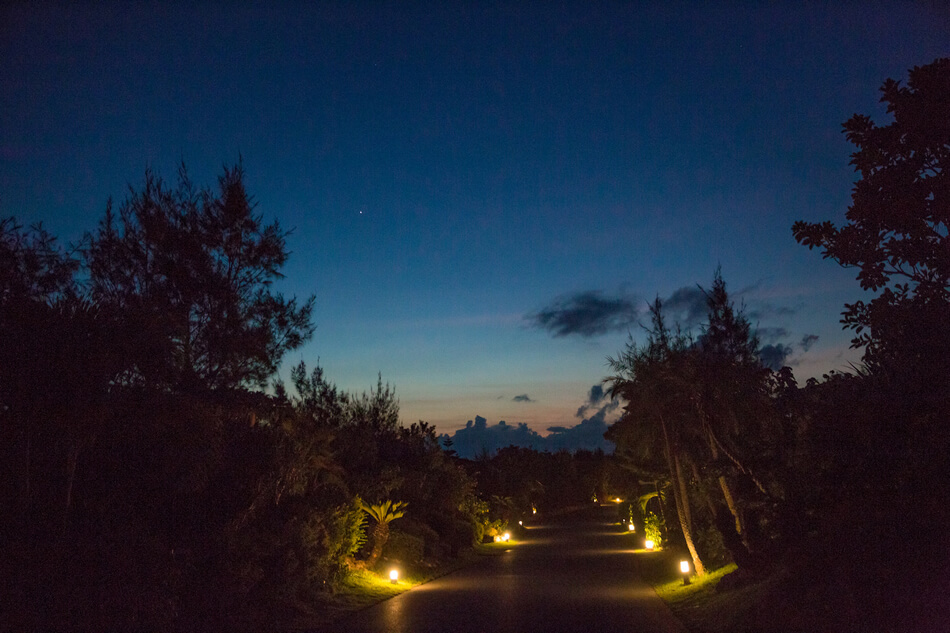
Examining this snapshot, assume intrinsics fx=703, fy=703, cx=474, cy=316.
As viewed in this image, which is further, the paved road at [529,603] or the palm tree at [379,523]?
the palm tree at [379,523]

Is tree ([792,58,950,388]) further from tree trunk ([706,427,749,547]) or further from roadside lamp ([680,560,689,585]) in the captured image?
roadside lamp ([680,560,689,585])

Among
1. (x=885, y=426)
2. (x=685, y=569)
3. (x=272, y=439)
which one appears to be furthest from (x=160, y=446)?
(x=685, y=569)

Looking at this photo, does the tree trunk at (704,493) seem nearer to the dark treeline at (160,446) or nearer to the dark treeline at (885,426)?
the dark treeline at (885,426)

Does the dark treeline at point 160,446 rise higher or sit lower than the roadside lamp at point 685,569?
higher

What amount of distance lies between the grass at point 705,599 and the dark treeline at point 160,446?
7.73m

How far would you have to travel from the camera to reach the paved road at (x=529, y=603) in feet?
41.0

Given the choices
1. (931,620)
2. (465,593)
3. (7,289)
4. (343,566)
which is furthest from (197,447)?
(931,620)

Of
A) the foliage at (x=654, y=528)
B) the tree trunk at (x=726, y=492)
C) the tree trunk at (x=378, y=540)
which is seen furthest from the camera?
the foliage at (x=654, y=528)

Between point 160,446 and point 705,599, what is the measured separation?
11314mm

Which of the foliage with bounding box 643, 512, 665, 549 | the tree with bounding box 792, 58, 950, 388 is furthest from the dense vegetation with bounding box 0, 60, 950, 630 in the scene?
the foliage with bounding box 643, 512, 665, 549

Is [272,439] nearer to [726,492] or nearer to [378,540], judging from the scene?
[378,540]

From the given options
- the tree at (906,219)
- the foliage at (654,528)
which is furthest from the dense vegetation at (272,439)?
the foliage at (654,528)

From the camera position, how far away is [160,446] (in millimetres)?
11805

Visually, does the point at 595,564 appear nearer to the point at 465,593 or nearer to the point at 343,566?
the point at 465,593
